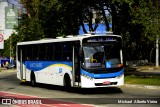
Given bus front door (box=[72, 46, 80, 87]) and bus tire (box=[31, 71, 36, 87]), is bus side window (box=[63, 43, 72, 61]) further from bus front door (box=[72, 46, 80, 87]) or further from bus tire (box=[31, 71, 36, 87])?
bus tire (box=[31, 71, 36, 87])

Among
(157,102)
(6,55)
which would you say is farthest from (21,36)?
(6,55)

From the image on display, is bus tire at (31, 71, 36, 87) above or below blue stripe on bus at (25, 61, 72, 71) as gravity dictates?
below

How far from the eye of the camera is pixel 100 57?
21.3 metres

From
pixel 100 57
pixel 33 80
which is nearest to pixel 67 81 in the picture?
pixel 100 57

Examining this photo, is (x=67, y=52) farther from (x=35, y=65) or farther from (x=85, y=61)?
(x=35, y=65)

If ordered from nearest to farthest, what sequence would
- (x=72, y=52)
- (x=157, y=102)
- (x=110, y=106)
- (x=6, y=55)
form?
1. (x=110, y=106)
2. (x=157, y=102)
3. (x=72, y=52)
4. (x=6, y=55)

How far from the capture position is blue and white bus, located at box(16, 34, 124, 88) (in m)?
21.2

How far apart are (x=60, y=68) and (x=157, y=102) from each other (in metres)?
8.32

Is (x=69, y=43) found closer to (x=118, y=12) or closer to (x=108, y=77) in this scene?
(x=108, y=77)

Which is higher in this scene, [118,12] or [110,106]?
[118,12]

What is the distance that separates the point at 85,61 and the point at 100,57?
76 cm

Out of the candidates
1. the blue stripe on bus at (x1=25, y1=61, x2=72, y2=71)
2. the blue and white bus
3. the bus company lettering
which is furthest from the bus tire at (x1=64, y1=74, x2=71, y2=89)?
the bus company lettering

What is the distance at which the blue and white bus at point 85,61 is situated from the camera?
69.6 ft

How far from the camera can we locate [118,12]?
32438 mm
